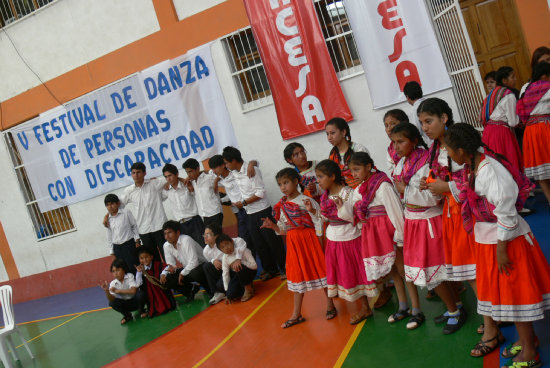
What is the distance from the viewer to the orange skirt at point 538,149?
4609 millimetres

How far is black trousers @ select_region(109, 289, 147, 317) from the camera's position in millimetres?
6023

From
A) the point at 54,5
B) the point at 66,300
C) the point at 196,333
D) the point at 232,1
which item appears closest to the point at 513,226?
the point at 196,333

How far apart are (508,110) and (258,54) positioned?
3533 mm

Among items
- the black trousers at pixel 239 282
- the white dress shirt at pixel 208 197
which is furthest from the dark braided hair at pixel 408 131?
the white dress shirt at pixel 208 197

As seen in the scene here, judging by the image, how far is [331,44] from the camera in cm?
645

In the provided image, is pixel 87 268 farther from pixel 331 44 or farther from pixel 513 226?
pixel 513 226

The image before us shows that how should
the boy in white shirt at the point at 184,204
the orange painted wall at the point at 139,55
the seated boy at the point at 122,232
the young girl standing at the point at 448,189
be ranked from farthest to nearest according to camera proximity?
the orange painted wall at the point at 139,55 → the seated boy at the point at 122,232 → the boy in white shirt at the point at 184,204 → the young girl standing at the point at 448,189

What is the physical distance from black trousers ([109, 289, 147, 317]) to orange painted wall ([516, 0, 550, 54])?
18.5 feet

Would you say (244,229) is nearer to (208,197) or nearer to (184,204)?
(208,197)

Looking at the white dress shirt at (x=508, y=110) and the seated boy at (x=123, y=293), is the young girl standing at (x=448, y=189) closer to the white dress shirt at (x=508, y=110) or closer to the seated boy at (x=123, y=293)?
the white dress shirt at (x=508, y=110)

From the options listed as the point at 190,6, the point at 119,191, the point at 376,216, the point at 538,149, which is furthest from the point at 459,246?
the point at 119,191

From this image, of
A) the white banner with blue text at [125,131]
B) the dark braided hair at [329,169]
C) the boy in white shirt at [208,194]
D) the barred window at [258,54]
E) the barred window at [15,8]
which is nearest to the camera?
the dark braided hair at [329,169]

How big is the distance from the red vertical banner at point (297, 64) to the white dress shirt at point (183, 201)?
163cm

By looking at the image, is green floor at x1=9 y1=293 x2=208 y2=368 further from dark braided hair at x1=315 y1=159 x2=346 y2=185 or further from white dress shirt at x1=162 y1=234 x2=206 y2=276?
dark braided hair at x1=315 y1=159 x2=346 y2=185
